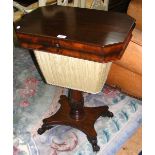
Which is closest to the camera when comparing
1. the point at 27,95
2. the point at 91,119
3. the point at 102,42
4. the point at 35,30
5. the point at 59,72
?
the point at 102,42

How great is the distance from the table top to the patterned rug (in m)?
0.74

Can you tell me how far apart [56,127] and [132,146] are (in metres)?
0.56

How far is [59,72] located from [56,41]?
0.27m

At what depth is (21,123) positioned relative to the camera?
210cm

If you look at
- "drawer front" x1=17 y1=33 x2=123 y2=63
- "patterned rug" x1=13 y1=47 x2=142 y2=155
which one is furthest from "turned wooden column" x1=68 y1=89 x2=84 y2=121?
"drawer front" x1=17 y1=33 x2=123 y2=63

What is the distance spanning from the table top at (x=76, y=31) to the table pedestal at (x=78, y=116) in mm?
499

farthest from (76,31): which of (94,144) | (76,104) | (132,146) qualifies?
(132,146)

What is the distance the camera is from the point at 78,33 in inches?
58.4

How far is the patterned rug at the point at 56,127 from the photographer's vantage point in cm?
192

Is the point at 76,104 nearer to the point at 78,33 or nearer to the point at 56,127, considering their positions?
the point at 56,127

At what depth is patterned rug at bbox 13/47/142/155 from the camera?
1919 millimetres
